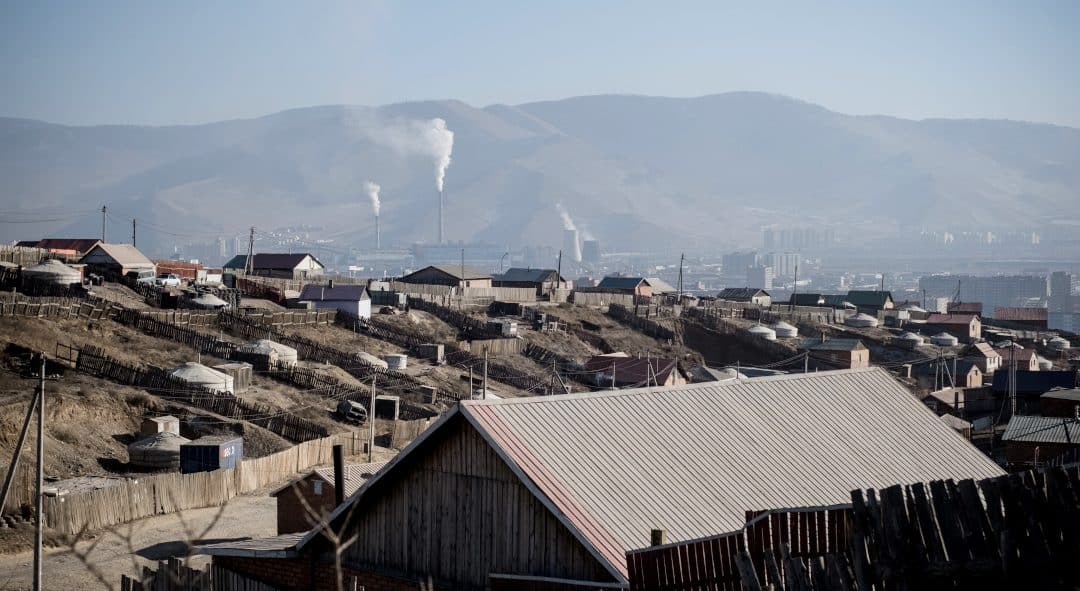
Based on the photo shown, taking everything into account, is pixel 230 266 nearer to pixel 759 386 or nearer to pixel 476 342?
pixel 476 342

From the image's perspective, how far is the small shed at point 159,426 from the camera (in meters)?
40.8

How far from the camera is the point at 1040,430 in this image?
35719 mm

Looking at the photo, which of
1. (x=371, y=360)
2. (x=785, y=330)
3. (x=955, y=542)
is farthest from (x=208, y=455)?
(x=785, y=330)

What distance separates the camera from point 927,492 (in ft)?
32.3

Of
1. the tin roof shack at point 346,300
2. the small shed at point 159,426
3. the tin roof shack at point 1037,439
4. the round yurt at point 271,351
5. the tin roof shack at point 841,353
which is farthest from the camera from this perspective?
the tin roof shack at point 841,353

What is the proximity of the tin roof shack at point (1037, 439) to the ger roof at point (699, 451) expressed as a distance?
1341 centimetres

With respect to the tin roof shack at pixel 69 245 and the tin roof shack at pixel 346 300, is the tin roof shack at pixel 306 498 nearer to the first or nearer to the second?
the tin roof shack at pixel 346 300

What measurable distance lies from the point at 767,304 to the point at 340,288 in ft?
206

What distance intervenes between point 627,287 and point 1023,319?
45.2 meters

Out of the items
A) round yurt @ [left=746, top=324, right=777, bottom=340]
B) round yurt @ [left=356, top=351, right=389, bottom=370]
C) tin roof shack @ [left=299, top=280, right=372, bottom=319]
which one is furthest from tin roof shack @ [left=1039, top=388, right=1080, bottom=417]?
round yurt @ [left=746, top=324, right=777, bottom=340]

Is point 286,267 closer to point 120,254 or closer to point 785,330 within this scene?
point 120,254

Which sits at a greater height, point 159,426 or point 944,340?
point 944,340

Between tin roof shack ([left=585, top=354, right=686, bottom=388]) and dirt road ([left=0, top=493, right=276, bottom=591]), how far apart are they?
91.4ft

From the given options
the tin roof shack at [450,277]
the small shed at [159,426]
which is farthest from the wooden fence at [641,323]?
the small shed at [159,426]
